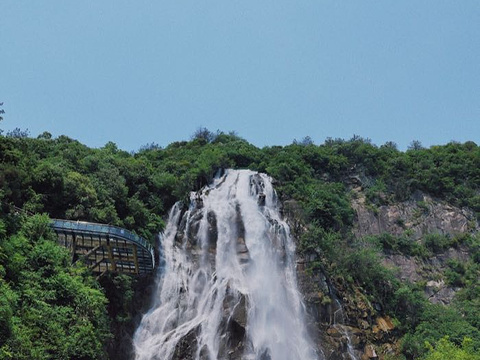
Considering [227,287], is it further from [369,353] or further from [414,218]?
[414,218]

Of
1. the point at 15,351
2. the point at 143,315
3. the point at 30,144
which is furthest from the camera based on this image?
the point at 30,144

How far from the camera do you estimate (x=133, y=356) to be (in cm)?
2441

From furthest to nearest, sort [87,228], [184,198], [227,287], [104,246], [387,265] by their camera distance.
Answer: [387,265] → [184,198] → [227,287] → [104,246] → [87,228]

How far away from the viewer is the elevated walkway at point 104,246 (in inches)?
936

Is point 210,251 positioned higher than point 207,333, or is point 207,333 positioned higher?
point 210,251

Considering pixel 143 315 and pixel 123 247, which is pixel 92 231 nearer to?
pixel 123 247

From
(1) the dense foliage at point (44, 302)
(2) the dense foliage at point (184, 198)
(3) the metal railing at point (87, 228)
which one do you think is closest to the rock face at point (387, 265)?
(2) the dense foliage at point (184, 198)

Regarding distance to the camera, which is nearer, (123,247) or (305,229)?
(123,247)

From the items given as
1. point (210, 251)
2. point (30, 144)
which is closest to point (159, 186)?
point (210, 251)

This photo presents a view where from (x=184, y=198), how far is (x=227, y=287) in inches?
347

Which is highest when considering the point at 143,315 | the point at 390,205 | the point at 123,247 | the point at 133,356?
the point at 390,205

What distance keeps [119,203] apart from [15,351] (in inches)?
614

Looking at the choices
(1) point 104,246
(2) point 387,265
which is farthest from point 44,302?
(2) point 387,265

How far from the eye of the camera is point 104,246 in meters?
25.1
